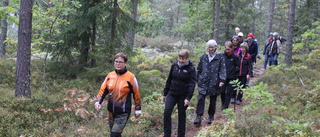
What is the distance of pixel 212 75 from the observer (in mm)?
5457

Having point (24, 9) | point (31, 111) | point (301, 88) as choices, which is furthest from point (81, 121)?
point (301, 88)

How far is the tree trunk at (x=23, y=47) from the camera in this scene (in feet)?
24.0

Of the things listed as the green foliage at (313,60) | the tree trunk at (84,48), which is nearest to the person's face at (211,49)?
the tree trunk at (84,48)

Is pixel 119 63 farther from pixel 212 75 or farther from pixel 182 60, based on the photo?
pixel 212 75

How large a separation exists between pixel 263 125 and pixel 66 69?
893 cm

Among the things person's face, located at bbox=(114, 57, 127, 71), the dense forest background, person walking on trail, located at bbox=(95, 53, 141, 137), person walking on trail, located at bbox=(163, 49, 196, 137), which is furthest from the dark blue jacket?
person's face, located at bbox=(114, 57, 127, 71)

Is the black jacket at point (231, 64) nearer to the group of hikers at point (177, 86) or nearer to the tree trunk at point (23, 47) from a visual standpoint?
the group of hikers at point (177, 86)

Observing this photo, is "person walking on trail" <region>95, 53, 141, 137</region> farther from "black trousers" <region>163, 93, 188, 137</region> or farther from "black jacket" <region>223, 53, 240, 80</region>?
"black jacket" <region>223, 53, 240, 80</region>

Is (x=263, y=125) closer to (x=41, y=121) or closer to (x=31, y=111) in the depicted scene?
(x=41, y=121)

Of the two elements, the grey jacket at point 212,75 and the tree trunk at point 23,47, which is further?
the tree trunk at point 23,47

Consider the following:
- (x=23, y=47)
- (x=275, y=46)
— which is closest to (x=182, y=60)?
(x=23, y=47)

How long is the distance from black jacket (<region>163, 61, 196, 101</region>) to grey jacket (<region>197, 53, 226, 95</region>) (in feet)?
2.57

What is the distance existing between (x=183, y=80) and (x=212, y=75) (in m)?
1.09

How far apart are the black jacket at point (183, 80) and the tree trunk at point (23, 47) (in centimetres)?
550
